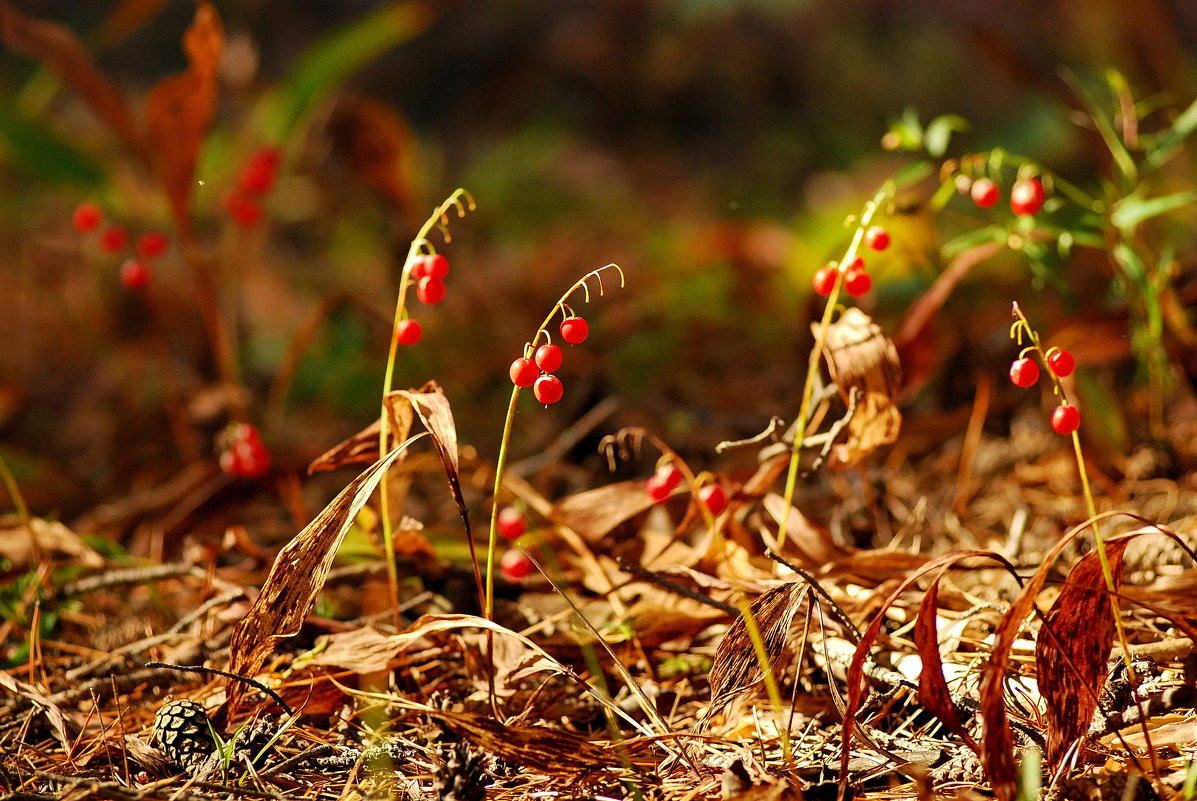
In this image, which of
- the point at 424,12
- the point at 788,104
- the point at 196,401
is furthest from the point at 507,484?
the point at 788,104

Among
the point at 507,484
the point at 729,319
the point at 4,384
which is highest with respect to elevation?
the point at 507,484

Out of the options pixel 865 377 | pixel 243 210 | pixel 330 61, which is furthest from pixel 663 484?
pixel 330 61

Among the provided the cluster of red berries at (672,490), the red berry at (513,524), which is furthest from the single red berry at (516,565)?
the cluster of red berries at (672,490)

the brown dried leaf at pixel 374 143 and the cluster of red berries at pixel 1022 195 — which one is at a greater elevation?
the cluster of red berries at pixel 1022 195

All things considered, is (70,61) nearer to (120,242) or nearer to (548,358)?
(120,242)

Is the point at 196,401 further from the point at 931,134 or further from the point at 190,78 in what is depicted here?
the point at 931,134

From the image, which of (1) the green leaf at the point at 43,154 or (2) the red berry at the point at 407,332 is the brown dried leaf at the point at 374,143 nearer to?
(1) the green leaf at the point at 43,154
